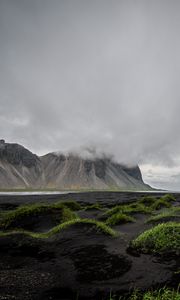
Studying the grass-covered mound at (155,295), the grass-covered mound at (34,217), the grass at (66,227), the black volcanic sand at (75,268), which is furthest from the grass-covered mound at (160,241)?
the grass-covered mound at (34,217)

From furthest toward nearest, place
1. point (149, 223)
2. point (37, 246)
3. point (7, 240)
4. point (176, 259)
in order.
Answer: point (149, 223) < point (7, 240) < point (37, 246) < point (176, 259)

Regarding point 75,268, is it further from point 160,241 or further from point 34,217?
point 34,217

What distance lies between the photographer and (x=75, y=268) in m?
10.3

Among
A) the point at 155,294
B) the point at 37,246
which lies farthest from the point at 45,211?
the point at 155,294

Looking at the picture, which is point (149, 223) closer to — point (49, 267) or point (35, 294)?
point (49, 267)

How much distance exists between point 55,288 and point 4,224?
1310 centimetres

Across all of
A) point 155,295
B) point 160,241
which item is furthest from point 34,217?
point 155,295

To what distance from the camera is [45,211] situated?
72.0 ft

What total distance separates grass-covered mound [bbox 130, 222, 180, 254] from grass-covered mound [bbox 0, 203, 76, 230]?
369 inches

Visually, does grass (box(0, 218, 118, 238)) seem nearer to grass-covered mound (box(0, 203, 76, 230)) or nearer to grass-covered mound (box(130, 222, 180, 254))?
grass-covered mound (box(130, 222, 180, 254))

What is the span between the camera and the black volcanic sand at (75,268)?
839cm

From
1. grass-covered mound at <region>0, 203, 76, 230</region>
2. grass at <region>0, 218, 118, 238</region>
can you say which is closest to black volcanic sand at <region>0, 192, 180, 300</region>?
grass at <region>0, 218, 118, 238</region>

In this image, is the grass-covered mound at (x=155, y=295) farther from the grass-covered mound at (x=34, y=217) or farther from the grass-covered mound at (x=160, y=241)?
the grass-covered mound at (x=34, y=217)

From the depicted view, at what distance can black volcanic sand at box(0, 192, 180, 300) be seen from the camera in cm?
839
